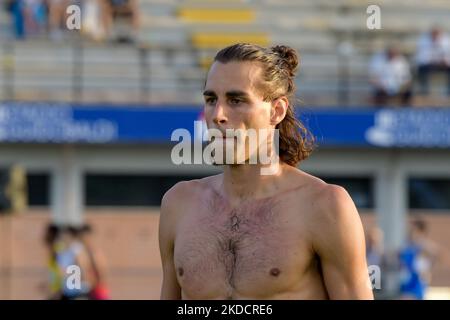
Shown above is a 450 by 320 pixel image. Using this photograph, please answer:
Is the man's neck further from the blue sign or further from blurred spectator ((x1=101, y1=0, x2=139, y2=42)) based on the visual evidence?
blurred spectator ((x1=101, y1=0, x2=139, y2=42))

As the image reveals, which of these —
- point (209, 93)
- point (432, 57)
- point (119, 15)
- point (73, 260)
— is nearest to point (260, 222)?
point (209, 93)

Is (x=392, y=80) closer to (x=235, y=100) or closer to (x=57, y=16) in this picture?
(x=57, y=16)

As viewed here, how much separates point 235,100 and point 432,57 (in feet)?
52.6

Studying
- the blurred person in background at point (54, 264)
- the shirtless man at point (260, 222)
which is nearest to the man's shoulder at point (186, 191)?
the shirtless man at point (260, 222)

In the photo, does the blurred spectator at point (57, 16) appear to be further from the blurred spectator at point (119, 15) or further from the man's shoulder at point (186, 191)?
the man's shoulder at point (186, 191)

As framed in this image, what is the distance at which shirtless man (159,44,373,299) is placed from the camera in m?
4.19

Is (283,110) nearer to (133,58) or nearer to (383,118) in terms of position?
(383,118)

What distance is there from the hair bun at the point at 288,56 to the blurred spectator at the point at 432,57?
51.1ft

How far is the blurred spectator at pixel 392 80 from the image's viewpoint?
19250 mm

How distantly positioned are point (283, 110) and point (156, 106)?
1460cm

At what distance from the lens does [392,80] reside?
19.3 m

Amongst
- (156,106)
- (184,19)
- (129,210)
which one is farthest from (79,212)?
(184,19)

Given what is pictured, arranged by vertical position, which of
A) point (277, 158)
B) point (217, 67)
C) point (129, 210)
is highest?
point (217, 67)

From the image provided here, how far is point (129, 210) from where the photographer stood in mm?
20516
